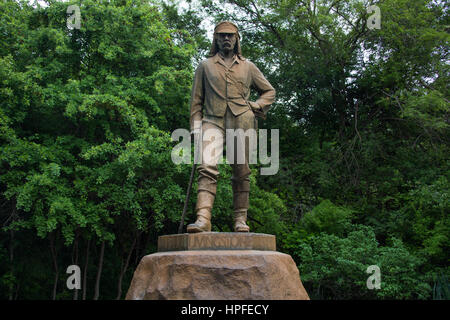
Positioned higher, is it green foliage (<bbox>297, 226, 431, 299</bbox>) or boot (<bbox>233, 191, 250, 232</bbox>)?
boot (<bbox>233, 191, 250, 232</bbox>)

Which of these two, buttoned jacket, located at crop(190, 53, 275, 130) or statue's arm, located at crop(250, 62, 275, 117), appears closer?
buttoned jacket, located at crop(190, 53, 275, 130)

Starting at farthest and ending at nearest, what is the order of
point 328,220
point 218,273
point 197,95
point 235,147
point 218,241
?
1. point 328,220
2. point 197,95
3. point 235,147
4. point 218,241
5. point 218,273

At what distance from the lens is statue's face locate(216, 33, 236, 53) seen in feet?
19.7

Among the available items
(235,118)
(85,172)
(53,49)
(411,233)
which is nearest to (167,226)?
(85,172)

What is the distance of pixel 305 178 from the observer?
15.5 metres

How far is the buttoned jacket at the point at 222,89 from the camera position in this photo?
594 cm

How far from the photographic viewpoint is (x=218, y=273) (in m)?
4.85

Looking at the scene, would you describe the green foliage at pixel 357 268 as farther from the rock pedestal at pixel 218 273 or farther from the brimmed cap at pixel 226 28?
the brimmed cap at pixel 226 28

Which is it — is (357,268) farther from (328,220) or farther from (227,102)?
(227,102)

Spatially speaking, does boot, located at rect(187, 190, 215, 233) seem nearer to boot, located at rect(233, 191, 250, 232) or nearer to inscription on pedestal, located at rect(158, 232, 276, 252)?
inscription on pedestal, located at rect(158, 232, 276, 252)

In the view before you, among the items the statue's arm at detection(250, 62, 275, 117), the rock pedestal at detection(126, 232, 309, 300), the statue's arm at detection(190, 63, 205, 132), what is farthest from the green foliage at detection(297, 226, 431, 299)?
the rock pedestal at detection(126, 232, 309, 300)

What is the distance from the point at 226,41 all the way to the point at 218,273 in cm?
268

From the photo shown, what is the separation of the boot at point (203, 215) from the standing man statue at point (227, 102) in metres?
0.07

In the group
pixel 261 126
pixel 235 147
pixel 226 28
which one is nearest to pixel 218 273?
pixel 235 147
